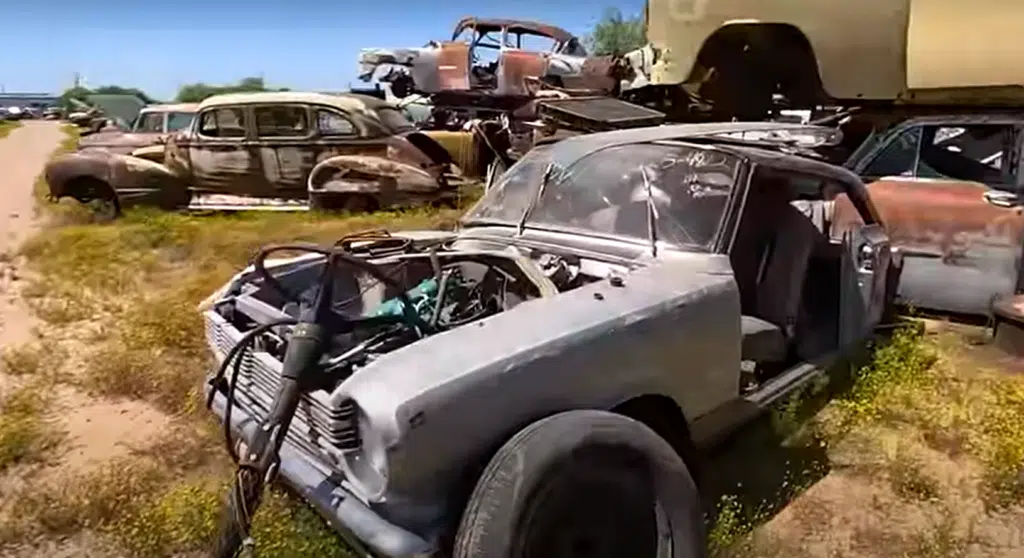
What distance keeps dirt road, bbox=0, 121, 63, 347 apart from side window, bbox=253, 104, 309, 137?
9.68 feet

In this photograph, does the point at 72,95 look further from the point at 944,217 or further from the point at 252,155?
the point at 944,217

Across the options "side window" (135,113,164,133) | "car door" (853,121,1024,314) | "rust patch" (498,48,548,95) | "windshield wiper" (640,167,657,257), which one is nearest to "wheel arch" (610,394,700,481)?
"windshield wiper" (640,167,657,257)

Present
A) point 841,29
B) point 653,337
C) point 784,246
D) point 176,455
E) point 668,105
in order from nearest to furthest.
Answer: point 653,337 < point 176,455 < point 784,246 < point 841,29 < point 668,105

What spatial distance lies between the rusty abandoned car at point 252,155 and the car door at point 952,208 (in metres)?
5.78

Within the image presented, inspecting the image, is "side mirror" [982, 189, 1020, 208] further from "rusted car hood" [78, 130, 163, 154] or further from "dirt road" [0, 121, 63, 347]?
"rusted car hood" [78, 130, 163, 154]

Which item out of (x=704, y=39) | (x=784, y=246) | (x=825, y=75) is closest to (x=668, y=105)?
(x=704, y=39)

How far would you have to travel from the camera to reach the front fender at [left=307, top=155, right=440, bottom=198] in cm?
1084

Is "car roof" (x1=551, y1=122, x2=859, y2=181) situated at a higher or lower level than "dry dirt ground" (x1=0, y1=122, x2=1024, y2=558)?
higher

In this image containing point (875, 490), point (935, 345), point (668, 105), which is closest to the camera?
point (875, 490)

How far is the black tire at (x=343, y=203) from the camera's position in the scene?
10.9 meters

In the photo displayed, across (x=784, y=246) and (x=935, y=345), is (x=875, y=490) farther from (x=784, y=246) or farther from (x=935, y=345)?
(x=935, y=345)

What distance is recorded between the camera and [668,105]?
10.2 metres

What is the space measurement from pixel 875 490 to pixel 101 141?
1227 centimetres

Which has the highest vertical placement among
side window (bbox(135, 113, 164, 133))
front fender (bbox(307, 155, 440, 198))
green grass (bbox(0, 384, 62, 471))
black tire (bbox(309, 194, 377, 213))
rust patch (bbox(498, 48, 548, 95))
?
rust patch (bbox(498, 48, 548, 95))
